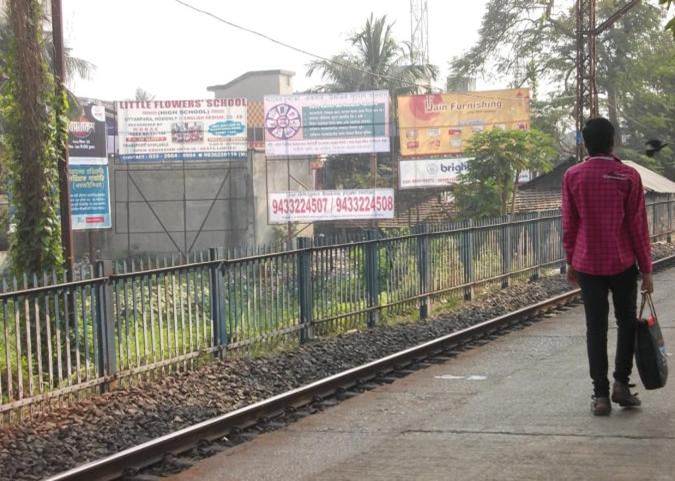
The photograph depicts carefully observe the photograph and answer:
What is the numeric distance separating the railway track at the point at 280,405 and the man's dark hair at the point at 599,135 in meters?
3.17

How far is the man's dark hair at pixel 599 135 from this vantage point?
656 centimetres

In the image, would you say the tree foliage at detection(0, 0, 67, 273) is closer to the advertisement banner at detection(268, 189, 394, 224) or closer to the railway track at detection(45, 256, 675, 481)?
the railway track at detection(45, 256, 675, 481)

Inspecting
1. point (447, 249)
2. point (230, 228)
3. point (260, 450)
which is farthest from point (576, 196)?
point (230, 228)

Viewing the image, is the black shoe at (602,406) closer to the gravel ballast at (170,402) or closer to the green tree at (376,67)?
the gravel ballast at (170,402)

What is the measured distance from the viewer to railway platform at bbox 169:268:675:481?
5.73 m

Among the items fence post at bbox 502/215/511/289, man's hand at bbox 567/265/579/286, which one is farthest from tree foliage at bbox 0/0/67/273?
fence post at bbox 502/215/511/289

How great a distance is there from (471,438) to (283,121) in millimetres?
35993

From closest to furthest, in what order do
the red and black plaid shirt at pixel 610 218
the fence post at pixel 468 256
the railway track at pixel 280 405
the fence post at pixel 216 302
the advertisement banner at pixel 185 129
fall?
the railway track at pixel 280 405 < the red and black plaid shirt at pixel 610 218 < the fence post at pixel 216 302 < the fence post at pixel 468 256 < the advertisement banner at pixel 185 129

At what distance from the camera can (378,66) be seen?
5766cm

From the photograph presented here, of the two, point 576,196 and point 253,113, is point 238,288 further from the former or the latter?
point 253,113

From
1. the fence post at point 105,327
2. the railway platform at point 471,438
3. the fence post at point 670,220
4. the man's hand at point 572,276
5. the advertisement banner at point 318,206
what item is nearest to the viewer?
the railway platform at point 471,438

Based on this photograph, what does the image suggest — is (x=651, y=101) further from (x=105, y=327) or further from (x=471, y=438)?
(x=471, y=438)

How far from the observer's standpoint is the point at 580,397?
25.6ft

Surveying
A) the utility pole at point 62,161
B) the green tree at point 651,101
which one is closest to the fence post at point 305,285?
the utility pole at point 62,161
